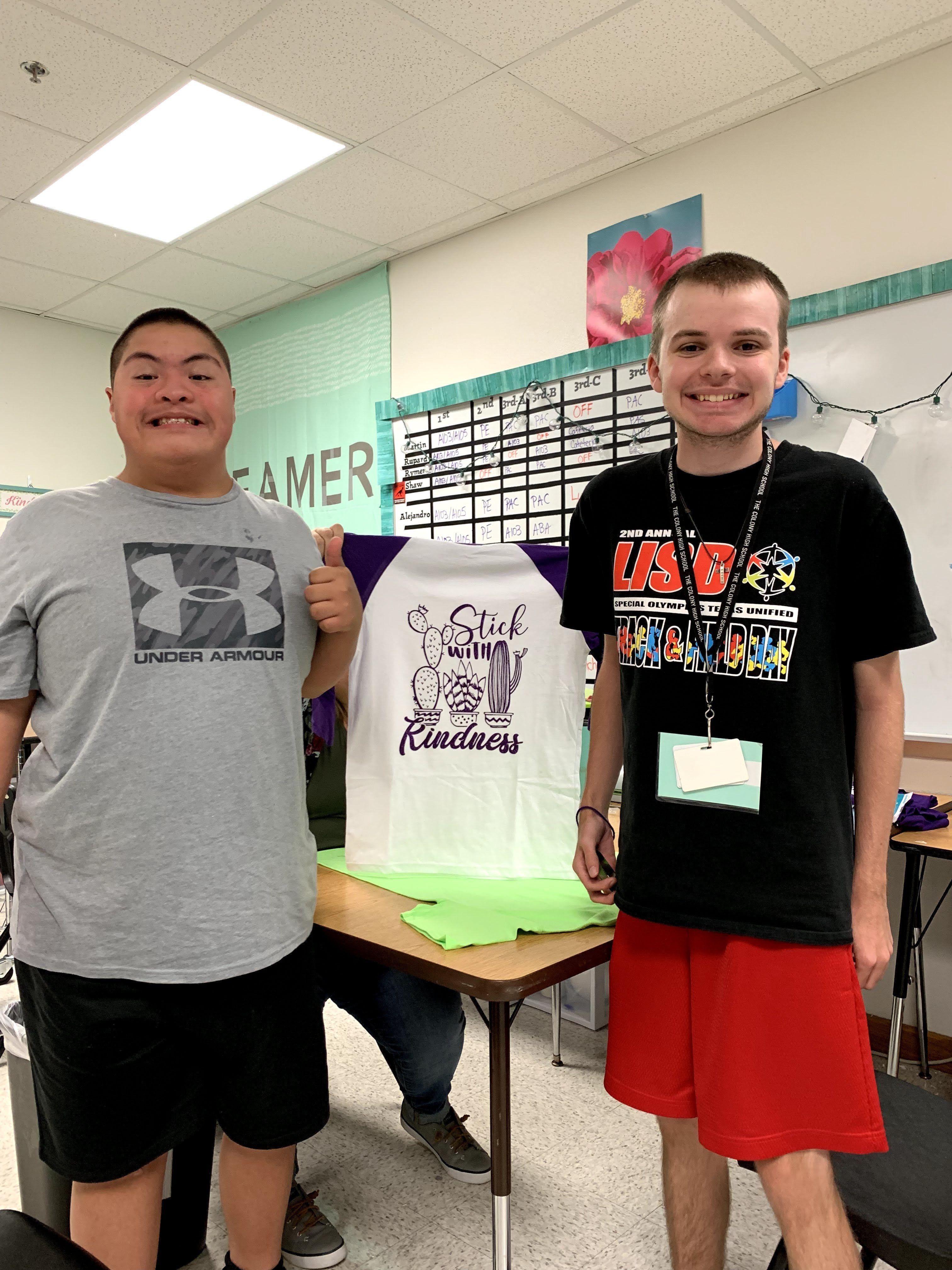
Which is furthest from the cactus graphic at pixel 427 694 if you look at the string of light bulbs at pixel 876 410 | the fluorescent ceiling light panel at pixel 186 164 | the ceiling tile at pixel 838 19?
the fluorescent ceiling light panel at pixel 186 164

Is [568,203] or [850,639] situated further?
[568,203]

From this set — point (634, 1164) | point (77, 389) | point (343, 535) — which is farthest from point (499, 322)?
point (634, 1164)

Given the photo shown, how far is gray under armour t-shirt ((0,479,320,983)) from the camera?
1.22 meters

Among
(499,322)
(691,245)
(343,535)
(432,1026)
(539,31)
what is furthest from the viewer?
(499,322)

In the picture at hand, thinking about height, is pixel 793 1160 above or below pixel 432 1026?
above

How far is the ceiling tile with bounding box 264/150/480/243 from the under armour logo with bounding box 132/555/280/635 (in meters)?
2.41

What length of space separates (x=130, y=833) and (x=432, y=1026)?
3.22ft

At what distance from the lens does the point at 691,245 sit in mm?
3174

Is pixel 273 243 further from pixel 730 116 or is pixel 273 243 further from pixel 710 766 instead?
pixel 710 766

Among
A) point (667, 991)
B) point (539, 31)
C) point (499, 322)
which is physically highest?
point (539, 31)

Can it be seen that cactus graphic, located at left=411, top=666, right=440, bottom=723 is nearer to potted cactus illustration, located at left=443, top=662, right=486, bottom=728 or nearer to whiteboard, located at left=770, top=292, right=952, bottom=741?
potted cactus illustration, located at left=443, top=662, right=486, bottom=728

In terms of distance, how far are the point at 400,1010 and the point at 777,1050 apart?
0.96 meters

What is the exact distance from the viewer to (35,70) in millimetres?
2682

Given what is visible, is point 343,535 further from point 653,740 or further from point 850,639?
point 850,639
